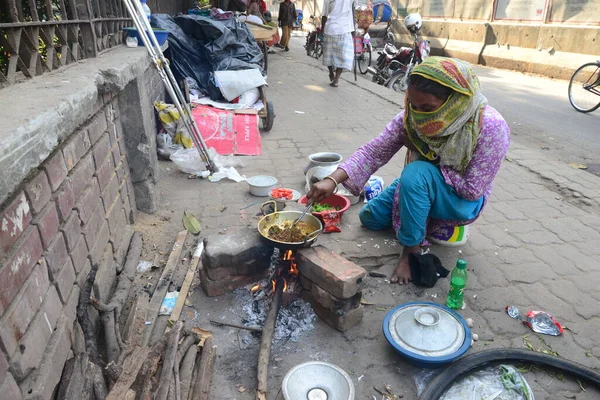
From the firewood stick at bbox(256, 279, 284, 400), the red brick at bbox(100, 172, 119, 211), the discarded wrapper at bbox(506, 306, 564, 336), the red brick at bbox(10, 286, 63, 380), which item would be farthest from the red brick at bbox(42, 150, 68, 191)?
the discarded wrapper at bbox(506, 306, 564, 336)

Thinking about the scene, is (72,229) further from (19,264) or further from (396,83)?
(396,83)

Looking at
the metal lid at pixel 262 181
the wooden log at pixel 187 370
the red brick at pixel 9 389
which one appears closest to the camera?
the red brick at pixel 9 389

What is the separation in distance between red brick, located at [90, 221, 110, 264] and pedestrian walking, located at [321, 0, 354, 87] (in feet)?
22.1

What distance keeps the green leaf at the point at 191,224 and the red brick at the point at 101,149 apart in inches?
35.1

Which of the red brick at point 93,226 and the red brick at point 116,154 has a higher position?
the red brick at point 116,154

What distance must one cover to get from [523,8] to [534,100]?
6.68 m

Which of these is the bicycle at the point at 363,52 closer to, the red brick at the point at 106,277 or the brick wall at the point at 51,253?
the brick wall at the point at 51,253

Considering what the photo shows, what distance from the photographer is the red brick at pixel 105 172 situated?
2.46m

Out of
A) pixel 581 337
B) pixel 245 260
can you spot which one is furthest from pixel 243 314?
pixel 581 337

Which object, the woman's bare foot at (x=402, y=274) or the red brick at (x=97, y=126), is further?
the woman's bare foot at (x=402, y=274)

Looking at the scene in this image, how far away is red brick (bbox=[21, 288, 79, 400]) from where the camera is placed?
1.48 meters

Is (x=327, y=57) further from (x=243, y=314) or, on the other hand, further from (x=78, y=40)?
(x=243, y=314)

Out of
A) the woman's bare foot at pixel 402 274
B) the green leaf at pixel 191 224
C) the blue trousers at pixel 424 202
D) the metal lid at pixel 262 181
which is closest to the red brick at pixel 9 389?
the green leaf at pixel 191 224

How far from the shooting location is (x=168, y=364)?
1.78 metres
